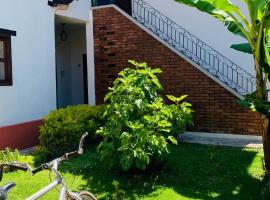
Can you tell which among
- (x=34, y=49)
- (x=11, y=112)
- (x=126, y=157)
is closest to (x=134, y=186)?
(x=126, y=157)

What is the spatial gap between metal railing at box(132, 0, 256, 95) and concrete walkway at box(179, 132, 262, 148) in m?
1.72

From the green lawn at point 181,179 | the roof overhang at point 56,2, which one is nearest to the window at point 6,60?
the roof overhang at point 56,2

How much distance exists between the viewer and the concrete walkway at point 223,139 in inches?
372

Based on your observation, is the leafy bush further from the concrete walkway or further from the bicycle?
the concrete walkway

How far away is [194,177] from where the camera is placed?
695cm

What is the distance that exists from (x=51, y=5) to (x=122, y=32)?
236 cm

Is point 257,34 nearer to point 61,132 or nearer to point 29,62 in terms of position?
point 61,132

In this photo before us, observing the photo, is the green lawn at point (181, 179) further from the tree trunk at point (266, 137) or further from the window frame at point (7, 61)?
the window frame at point (7, 61)

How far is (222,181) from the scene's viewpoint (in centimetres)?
671

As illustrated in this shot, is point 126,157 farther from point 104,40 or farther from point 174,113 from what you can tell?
point 104,40

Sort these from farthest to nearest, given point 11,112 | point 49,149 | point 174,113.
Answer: point 11,112
point 49,149
point 174,113

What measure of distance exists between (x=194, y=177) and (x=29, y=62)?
570 cm

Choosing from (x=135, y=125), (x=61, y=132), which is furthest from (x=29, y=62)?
(x=135, y=125)

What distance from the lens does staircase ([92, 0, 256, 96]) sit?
11.6m
